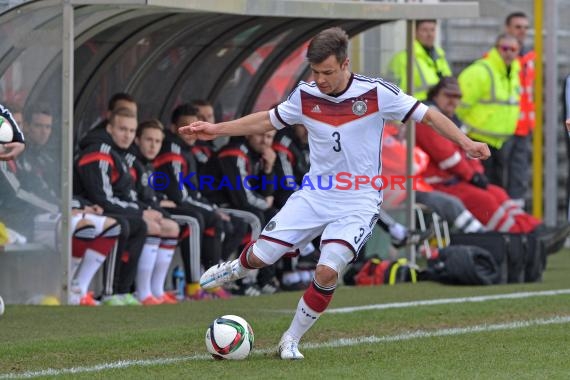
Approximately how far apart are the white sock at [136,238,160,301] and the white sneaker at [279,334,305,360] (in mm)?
3760

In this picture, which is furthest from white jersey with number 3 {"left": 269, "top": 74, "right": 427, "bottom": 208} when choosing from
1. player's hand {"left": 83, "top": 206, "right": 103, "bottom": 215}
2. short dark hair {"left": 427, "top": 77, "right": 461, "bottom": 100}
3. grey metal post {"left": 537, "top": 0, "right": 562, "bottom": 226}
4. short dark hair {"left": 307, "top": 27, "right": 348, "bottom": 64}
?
grey metal post {"left": 537, "top": 0, "right": 562, "bottom": 226}

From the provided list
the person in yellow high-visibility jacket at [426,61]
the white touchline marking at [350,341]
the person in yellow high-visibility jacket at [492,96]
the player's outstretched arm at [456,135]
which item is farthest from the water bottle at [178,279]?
the person in yellow high-visibility jacket at [492,96]

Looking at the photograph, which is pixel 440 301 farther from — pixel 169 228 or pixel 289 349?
pixel 289 349

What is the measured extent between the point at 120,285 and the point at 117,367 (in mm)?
3900

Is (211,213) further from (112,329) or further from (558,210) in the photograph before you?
(558,210)

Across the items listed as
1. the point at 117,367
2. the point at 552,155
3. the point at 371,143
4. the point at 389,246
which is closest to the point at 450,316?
the point at 371,143

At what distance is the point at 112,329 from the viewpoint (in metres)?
9.42

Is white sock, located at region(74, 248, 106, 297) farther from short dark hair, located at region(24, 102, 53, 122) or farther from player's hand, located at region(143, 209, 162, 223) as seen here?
short dark hair, located at region(24, 102, 53, 122)

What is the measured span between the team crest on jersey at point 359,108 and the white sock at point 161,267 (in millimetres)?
3929

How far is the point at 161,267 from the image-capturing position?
1191cm

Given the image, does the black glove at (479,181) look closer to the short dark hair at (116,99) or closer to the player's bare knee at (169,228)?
the player's bare knee at (169,228)

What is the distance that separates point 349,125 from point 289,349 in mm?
1274

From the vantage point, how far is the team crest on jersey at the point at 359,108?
830 cm

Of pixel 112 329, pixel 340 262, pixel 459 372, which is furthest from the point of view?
pixel 112 329
